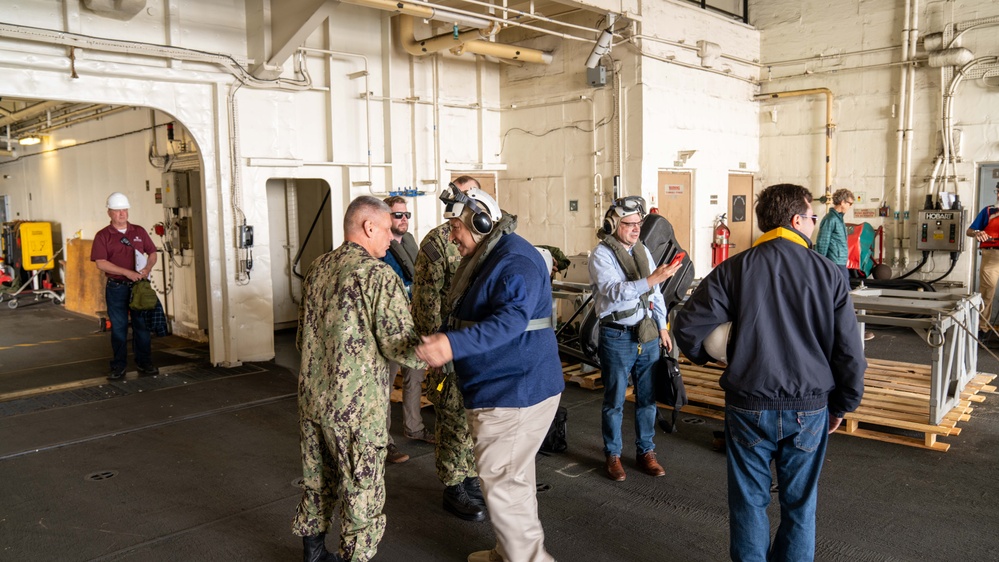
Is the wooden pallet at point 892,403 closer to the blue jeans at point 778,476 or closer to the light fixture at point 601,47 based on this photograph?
the blue jeans at point 778,476

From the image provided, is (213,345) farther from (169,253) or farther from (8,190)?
(8,190)

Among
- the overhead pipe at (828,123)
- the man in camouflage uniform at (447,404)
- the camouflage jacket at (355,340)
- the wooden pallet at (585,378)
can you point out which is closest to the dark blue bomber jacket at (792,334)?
the camouflage jacket at (355,340)

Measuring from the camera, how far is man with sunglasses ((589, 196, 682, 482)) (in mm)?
4480

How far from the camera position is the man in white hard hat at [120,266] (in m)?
7.39

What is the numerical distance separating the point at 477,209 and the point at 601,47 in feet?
20.9

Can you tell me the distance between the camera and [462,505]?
4.18 metres

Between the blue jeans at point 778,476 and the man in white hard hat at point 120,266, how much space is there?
6563mm

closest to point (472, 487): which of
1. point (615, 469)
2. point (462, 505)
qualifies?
point (462, 505)

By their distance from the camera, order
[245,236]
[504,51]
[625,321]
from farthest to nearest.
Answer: [504,51], [245,236], [625,321]

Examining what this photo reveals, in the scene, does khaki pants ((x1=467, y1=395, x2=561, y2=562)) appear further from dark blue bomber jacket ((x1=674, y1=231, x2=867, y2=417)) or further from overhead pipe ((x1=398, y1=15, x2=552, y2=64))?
overhead pipe ((x1=398, y1=15, x2=552, y2=64))

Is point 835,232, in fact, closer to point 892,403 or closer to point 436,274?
point 892,403

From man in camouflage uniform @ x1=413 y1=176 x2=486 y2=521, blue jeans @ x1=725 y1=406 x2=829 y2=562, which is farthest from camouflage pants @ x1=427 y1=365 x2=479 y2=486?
blue jeans @ x1=725 y1=406 x2=829 y2=562

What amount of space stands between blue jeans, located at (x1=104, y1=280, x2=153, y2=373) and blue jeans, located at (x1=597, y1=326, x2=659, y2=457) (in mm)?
5327

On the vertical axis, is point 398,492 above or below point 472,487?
below
